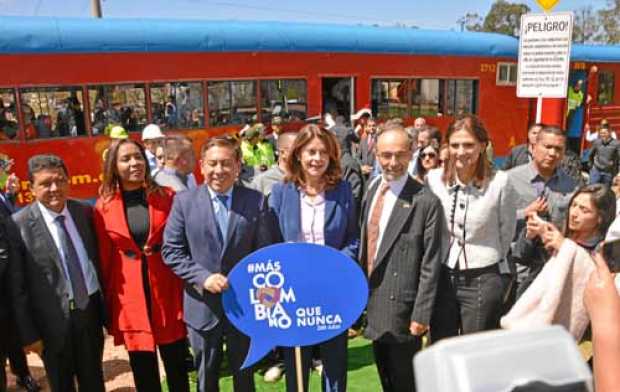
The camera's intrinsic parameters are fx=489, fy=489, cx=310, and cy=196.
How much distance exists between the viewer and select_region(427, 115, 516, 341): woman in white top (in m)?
2.54

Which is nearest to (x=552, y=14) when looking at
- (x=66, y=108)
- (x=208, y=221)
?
(x=208, y=221)

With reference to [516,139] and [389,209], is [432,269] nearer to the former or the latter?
[389,209]

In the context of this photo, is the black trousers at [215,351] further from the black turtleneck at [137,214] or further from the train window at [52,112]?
the train window at [52,112]

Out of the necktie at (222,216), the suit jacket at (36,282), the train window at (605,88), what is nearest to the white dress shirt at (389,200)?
the necktie at (222,216)

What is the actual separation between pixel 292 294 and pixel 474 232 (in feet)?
3.33

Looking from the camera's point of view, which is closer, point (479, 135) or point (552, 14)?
point (479, 135)

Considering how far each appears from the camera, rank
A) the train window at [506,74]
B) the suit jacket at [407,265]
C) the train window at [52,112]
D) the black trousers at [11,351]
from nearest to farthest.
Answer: the suit jacket at [407,265] → the black trousers at [11,351] → the train window at [52,112] → the train window at [506,74]

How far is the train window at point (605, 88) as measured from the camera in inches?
481

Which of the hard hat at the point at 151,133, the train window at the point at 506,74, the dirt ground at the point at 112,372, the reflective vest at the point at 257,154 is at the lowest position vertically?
the dirt ground at the point at 112,372

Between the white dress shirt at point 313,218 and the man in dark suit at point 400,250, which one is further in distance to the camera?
the white dress shirt at point 313,218

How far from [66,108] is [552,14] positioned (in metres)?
5.83

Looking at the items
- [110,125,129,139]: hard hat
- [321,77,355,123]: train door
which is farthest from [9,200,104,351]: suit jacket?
[321,77,355,123]: train door

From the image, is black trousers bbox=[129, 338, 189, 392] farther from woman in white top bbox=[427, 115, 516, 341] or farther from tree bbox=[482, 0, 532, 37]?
tree bbox=[482, 0, 532, 37]

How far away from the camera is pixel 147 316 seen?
273cm
